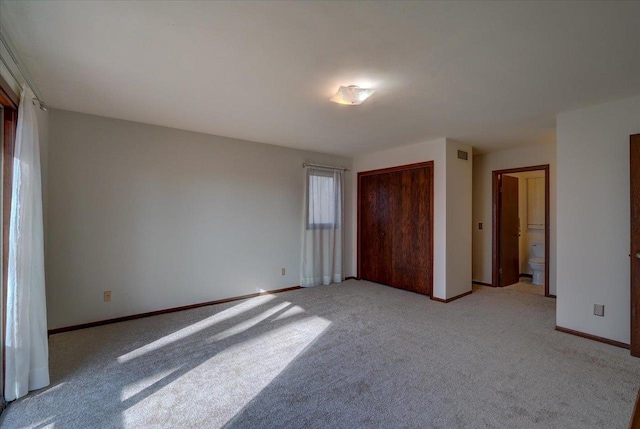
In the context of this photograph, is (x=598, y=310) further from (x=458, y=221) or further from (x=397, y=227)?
(x=397, y=227)

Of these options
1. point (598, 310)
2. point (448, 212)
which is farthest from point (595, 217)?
point (448, 212)

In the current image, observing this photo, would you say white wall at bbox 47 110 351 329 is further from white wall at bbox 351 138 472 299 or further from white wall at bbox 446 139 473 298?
white wall at bbox 446 139 473 298

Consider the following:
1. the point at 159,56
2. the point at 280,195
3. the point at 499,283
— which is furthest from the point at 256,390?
the point at 499,283

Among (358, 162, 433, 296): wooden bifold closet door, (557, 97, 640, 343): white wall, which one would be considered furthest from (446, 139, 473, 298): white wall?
(557, 97, 640, 343): white wall

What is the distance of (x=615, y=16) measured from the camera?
1.57 metres

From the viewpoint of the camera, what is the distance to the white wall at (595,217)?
2697mm

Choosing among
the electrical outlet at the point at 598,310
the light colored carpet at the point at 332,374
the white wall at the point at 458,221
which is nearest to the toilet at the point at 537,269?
the white wall at the point at 458,221

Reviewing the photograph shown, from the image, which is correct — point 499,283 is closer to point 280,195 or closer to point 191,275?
point 280,195

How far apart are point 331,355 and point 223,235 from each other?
2.34 meters

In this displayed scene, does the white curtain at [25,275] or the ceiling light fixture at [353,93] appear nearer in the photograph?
the white curtain at [25,275]

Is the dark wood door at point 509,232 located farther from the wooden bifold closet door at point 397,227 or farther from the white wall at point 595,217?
the white wall at point 595,217

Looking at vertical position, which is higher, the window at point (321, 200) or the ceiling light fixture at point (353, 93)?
the ceiling light fixture at point (353, 93)

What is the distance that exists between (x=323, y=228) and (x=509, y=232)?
3.33m

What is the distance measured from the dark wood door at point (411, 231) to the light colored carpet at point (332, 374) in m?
0.96
